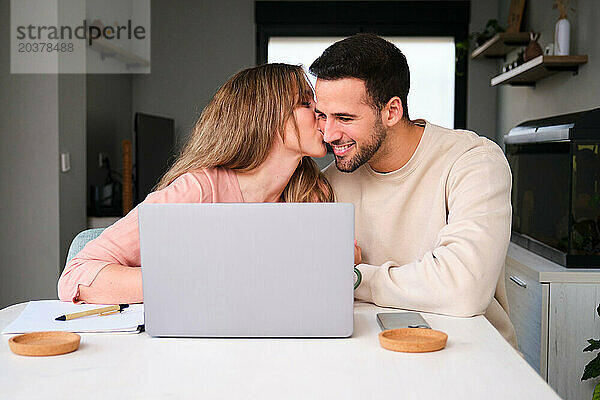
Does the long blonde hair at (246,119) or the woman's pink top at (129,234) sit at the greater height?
the long blonde hair at (246,119)

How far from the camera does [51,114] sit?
371cm

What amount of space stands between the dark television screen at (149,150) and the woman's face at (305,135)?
276 centimetres

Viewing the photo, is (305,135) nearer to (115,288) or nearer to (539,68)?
(115,288)

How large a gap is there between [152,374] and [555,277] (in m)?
1.84

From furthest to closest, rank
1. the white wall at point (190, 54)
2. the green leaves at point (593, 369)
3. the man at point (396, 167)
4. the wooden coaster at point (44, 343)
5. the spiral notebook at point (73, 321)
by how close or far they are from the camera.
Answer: the white wall at point (190, 54) < the green leaves at point (593, 369) < the man at point (396, 167) < the spiral notebook at point (73, 321) < the wooden coaster at point (44, 343)

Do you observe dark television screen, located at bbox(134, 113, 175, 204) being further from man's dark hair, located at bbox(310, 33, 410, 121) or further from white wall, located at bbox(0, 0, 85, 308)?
A: man's dark hair, located at bbox(310, 33, 410, 121)

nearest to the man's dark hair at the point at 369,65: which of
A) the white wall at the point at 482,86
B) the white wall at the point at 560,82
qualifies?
the white wall at the point at 560,82

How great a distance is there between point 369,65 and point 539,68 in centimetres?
228

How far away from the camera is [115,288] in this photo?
1444 millimetres

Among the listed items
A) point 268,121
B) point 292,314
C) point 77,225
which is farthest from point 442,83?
point 292,314

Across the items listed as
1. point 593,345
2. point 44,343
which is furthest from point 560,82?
point 44,343

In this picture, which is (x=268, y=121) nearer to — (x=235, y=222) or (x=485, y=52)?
(x=235, y=222)

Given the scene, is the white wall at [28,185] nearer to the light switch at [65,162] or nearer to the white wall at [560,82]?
the light switch at [65,162]

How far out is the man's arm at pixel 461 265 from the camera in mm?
1394
